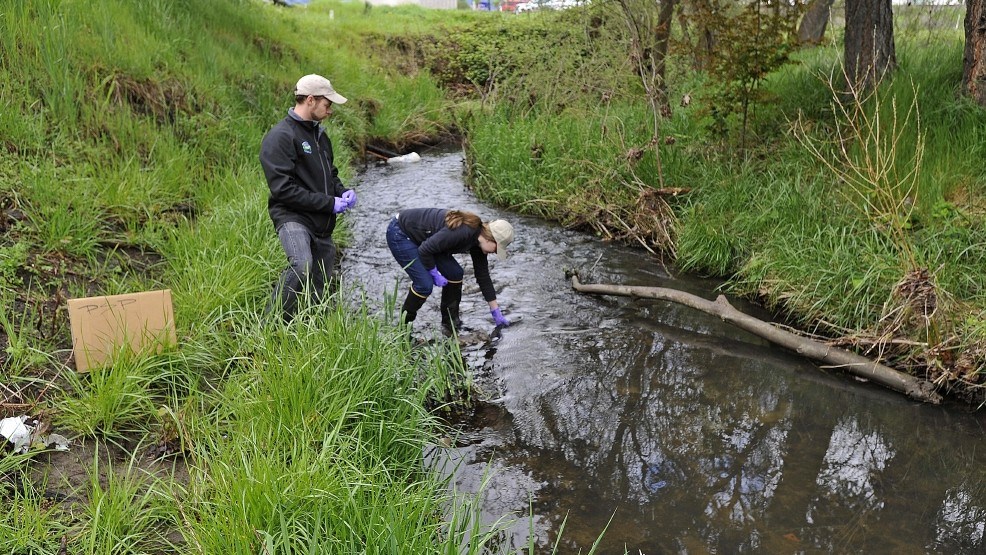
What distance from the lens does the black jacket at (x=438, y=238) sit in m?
5.33

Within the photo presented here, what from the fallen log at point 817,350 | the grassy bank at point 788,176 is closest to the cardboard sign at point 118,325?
the fallen log at point 817,350

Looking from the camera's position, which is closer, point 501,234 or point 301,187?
point 301,187

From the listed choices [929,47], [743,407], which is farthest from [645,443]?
[929,47]

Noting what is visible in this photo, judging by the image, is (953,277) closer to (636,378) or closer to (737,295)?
(737,295)

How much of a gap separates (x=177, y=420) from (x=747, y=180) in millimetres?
5934

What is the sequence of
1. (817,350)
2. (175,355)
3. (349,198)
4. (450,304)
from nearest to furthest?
(175,355), (349,198), (817,350), (450,304)

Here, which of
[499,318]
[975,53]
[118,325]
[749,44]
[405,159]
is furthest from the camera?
[405,159]

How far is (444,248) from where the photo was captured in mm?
5383

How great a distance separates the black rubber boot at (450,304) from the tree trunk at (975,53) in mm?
5308

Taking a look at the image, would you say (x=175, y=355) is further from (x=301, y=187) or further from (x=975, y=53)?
(x=975, y=53)

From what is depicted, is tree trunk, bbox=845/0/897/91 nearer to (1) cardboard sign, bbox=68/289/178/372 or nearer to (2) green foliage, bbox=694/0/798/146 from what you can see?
(2) green foliage, bbox=694/0/798/146

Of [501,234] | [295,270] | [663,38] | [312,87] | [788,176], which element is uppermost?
[663,38]

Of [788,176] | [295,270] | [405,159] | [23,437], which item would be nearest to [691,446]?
[295,270]

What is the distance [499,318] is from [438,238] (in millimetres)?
914
